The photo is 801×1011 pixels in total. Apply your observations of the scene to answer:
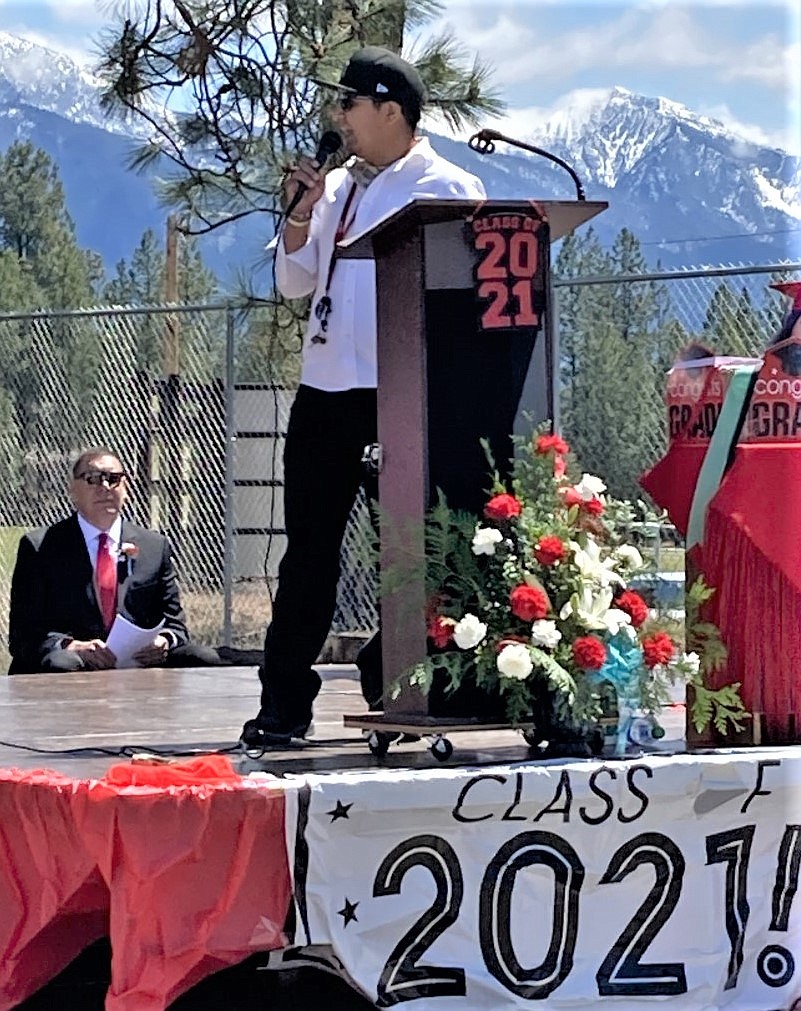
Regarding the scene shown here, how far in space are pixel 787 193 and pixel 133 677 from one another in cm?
273

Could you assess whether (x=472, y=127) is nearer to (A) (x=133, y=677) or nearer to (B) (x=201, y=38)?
(B) (x=201, y=38)

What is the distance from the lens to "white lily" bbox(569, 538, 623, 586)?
11.0 feet

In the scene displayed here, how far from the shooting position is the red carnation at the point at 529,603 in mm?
3275

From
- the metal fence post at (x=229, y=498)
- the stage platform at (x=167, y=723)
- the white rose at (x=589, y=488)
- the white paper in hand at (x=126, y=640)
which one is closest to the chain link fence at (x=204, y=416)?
the metal fence post at (x=229, y=498)

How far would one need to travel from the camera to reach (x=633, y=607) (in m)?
3.40

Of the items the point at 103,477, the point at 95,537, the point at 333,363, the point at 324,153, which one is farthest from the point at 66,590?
the point at 324,153

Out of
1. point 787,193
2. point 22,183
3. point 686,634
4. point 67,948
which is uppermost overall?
point 22,183

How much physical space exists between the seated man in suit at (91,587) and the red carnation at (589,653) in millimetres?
2981

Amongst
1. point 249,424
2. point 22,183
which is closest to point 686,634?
point 249,424

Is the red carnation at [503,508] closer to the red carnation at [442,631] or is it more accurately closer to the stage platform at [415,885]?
the red carnation at [442,631]

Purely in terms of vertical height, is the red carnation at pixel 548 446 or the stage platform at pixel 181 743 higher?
the red carnation at pixel 548 446

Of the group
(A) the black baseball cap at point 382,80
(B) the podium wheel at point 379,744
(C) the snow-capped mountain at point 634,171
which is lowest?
(B) the podium wheel at point 379,744

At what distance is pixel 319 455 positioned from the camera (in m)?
3.79

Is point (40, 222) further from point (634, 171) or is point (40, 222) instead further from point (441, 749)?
point (441, 749)
